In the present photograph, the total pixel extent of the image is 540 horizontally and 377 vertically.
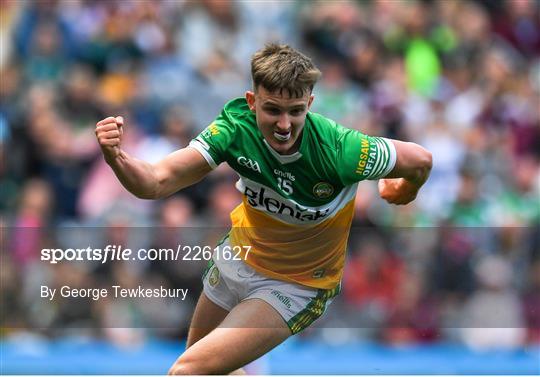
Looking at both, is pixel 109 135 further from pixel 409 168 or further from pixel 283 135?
pixel 409 168

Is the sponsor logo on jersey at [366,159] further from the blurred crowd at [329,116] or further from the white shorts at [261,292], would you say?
the blurred crowd at [329,116]

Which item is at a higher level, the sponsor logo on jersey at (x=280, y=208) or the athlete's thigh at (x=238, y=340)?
the sponsor logo on jersey at (x=280, y=208)

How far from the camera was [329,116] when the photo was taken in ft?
37.8

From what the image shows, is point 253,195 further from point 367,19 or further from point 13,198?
point 367,19

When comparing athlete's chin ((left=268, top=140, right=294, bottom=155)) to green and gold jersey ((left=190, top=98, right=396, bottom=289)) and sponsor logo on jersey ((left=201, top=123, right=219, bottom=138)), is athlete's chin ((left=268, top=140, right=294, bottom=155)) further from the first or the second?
sponsor logo on jersey ((left=201, top=123, right=219, bottom=138))

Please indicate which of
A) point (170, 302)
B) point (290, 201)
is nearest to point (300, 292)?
point (290, 201)

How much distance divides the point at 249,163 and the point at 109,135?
88 centimetres

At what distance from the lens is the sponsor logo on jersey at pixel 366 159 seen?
6.04 meters

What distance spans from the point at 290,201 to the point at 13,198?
4875 mm

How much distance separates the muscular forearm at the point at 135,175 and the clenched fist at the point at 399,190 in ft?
4.37

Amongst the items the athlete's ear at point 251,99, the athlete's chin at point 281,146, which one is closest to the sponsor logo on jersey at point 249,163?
the athlete's chin at point 281,146

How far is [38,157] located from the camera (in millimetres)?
10695

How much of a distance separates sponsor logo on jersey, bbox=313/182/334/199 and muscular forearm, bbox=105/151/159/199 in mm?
832

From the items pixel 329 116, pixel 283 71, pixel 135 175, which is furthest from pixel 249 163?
pixel 329 116
